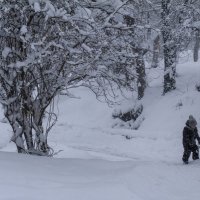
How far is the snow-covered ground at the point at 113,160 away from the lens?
6.62 meters

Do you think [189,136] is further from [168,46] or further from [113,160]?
[168,46]

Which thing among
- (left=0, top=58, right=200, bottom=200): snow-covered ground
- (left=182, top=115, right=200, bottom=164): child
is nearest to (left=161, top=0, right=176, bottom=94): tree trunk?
(left=0, top=58, right=200, bottom=200): snow-covered ground

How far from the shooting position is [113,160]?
16188 millimetres

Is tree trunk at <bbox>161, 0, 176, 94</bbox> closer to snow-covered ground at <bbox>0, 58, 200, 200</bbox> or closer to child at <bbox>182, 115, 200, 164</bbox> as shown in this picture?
snow-covered ground at <bbox>0, 58, 200, 200</bbox>

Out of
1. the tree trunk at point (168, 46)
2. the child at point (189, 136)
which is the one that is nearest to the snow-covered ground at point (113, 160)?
the child at point (189, 136)

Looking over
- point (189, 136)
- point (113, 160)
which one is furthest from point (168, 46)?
point (189, 136)

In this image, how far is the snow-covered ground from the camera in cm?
662

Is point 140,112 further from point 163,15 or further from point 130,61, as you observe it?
point 130,61

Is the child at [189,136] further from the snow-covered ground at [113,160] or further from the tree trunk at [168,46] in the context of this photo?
the tree trunk at [168,46]

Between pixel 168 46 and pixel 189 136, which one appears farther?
pixel 168 46

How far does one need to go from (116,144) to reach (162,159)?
4016 millimetres

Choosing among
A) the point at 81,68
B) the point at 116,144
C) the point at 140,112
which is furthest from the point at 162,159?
the point at 81,68

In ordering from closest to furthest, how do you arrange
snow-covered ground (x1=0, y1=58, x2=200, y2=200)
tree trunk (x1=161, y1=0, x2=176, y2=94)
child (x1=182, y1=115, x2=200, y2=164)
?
snow-covered ground (x1=0, y1=58, x2=200, y2=200), child (x1=182, y1=115, x2=200, y2=164), tree trunk (x1=161, y1=0, x2=176, y2=94)

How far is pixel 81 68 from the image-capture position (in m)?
9.55
